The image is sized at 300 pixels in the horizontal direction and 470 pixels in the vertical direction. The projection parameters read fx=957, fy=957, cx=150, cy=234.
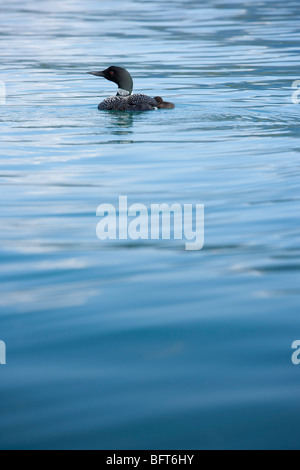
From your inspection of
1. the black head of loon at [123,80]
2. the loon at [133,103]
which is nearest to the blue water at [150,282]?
the loon at [133,103]

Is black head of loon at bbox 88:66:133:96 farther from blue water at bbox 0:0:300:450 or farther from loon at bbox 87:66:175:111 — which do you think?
blue water at bbox 0:0:300:450

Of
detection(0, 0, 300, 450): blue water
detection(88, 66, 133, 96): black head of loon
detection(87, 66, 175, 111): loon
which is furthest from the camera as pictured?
detection(88, 66, 133, 96): black head of loon

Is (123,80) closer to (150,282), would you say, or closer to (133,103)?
(133,103)

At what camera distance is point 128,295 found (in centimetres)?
654

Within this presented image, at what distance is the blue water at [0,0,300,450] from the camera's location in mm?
4785

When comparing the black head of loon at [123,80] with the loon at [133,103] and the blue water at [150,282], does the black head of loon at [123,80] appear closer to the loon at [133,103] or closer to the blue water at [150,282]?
the loon at [133,103]

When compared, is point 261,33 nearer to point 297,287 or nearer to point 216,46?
point 216,46

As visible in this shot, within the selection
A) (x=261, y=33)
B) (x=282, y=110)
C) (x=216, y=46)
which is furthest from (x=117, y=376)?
(x=261, y=33)

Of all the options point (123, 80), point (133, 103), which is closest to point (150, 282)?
point (133, 103)

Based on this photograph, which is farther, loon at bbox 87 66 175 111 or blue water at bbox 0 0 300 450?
loon at bbox 87 66 175 111

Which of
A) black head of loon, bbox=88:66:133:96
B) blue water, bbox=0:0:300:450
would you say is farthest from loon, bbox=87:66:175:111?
black head of loon, bbox=88:66:133:96

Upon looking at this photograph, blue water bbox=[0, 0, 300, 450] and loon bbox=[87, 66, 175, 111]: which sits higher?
loon bbox=[87, 66, 175, 111]

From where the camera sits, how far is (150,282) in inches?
268

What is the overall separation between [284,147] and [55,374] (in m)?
7.48
